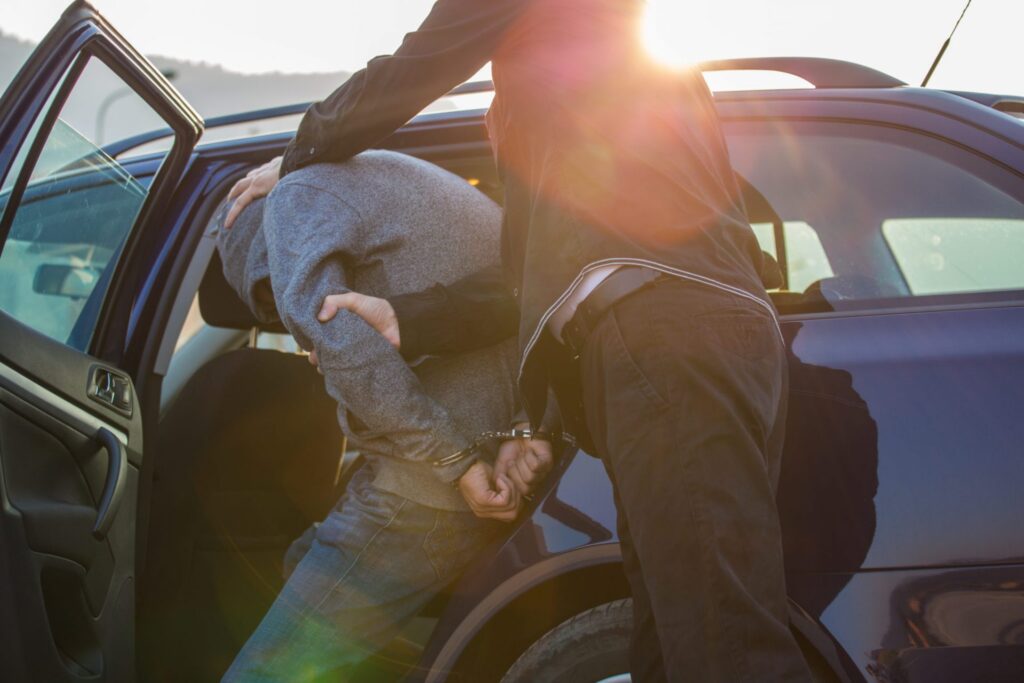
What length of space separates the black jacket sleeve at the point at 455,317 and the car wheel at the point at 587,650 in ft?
1.83

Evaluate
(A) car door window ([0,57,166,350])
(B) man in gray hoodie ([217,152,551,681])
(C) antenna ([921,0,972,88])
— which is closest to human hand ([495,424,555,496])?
(B) man in gray hoodie ([217,152,551,681])

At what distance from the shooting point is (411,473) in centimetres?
165

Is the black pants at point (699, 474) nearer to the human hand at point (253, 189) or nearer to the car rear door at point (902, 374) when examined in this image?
the car rear door at point (902, 374)

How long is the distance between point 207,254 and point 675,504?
1.65 meters

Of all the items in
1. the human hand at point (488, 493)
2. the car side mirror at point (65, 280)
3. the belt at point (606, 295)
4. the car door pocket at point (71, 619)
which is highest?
the car side mirror at point (65, 280)

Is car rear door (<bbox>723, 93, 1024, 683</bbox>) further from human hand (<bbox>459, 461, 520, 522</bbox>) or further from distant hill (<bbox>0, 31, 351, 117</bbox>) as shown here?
distant hill (<bbox>0, 31, 351, 117</bbox>)

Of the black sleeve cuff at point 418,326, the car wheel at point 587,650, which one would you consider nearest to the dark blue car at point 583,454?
the car wheel at point 587,650

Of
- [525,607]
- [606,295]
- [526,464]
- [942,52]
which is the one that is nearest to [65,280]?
[526,464]

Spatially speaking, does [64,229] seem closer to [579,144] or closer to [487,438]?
[487,438]

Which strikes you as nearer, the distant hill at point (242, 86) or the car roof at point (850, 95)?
the car roof at point (850, 95)

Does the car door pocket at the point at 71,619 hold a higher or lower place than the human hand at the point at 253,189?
lower

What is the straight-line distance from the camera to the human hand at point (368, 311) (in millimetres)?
1539

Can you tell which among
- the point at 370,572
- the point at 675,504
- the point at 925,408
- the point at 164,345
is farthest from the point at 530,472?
the point at 164,345

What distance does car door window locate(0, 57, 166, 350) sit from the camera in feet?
5.39
